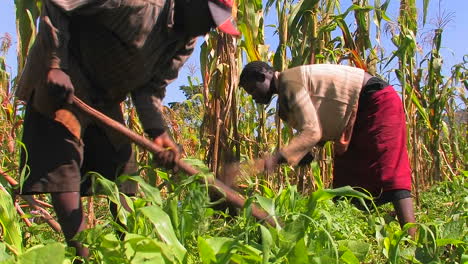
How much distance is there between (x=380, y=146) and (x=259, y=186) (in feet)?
3.43

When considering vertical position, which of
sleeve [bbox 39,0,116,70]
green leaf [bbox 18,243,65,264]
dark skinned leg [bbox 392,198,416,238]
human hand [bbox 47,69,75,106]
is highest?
sleeve [bbox 39,0,116,70]

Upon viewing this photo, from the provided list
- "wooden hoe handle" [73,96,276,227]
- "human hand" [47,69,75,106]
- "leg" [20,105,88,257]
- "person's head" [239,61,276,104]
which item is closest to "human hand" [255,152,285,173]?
"person's head" [239,61,276,104]

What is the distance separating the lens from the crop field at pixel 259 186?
54.3 inches

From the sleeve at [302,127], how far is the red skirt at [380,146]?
0.38m

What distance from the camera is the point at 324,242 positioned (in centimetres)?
147

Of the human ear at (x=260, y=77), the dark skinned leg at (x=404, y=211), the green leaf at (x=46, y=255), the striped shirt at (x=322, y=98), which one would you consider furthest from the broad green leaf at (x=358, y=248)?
the human ear at (x=260, y=77)

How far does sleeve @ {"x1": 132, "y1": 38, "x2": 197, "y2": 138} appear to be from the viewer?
83.9 inches

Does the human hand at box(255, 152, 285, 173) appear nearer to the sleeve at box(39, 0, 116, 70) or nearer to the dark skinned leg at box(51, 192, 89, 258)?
the dark skinned leg at box(51, 192, 89, 258)

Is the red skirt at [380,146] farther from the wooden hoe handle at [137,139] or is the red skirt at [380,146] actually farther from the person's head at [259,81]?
the wooden hoe handle at [137,139]

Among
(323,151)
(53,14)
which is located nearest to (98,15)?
(53,14)

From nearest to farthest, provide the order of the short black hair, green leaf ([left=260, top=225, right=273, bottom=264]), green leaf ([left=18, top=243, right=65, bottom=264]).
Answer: green leaf ([left=18, top=243, right=65, bottom=264])
green leaf ([left=260, top=225, right=273, bottom=264])
the short black hair

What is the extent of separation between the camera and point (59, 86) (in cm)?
170

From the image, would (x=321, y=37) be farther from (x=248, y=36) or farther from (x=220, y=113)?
(x=220, y=113)

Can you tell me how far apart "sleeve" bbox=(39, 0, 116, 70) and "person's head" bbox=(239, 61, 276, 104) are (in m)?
0.99
